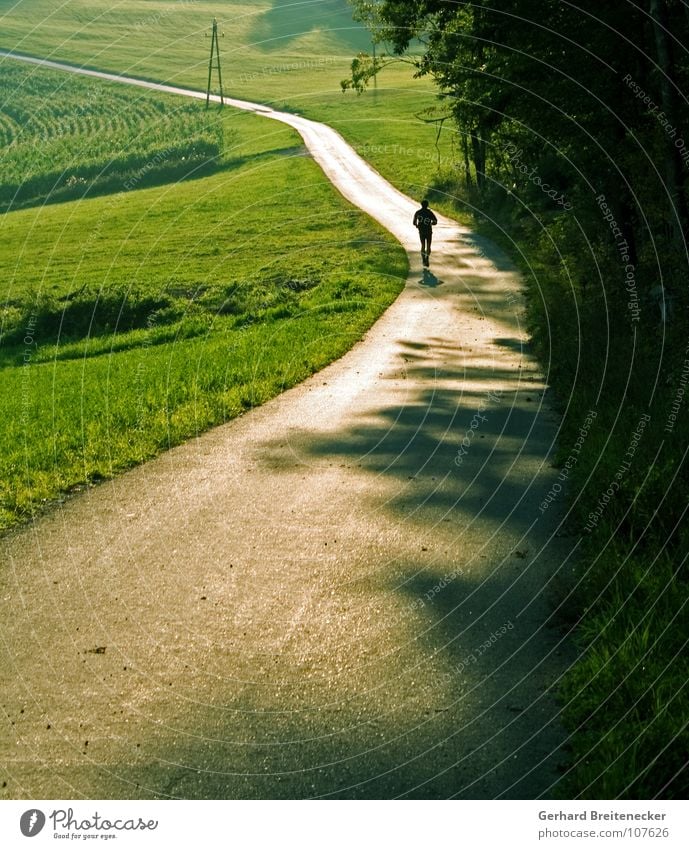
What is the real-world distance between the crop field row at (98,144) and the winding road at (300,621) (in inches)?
1618

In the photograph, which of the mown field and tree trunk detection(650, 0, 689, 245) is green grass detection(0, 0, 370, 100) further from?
tree trunk detection(650, 0, 689, 245)

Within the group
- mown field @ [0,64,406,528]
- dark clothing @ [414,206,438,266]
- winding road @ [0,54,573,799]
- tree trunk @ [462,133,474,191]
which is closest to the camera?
winding road @ [0,54,573,799]

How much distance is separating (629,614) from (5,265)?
40148mm

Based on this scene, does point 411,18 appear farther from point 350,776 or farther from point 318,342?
point 350,776

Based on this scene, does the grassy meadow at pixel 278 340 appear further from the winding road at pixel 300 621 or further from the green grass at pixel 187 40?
the green grass at pixel 187 40

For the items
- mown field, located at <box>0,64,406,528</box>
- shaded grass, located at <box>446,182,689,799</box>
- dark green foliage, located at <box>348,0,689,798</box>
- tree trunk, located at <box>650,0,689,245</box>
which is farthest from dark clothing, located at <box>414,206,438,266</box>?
tree trunk, located at <box>650,0,689,245</box>

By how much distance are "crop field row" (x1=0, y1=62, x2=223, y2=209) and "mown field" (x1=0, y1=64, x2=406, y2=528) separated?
3.55 ft

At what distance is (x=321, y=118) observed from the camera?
79.2 meters

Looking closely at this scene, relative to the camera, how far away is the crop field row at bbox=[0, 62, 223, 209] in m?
61.4

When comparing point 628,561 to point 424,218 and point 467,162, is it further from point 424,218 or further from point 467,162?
point 467,162

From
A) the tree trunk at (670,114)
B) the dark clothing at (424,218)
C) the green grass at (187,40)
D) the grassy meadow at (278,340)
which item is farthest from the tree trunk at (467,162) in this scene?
the green grass at (187,40)

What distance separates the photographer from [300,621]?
6.75 m

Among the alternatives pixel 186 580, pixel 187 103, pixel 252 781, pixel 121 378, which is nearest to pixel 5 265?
pixel 121 378

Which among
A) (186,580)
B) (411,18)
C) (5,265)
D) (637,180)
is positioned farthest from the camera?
(5,265)
